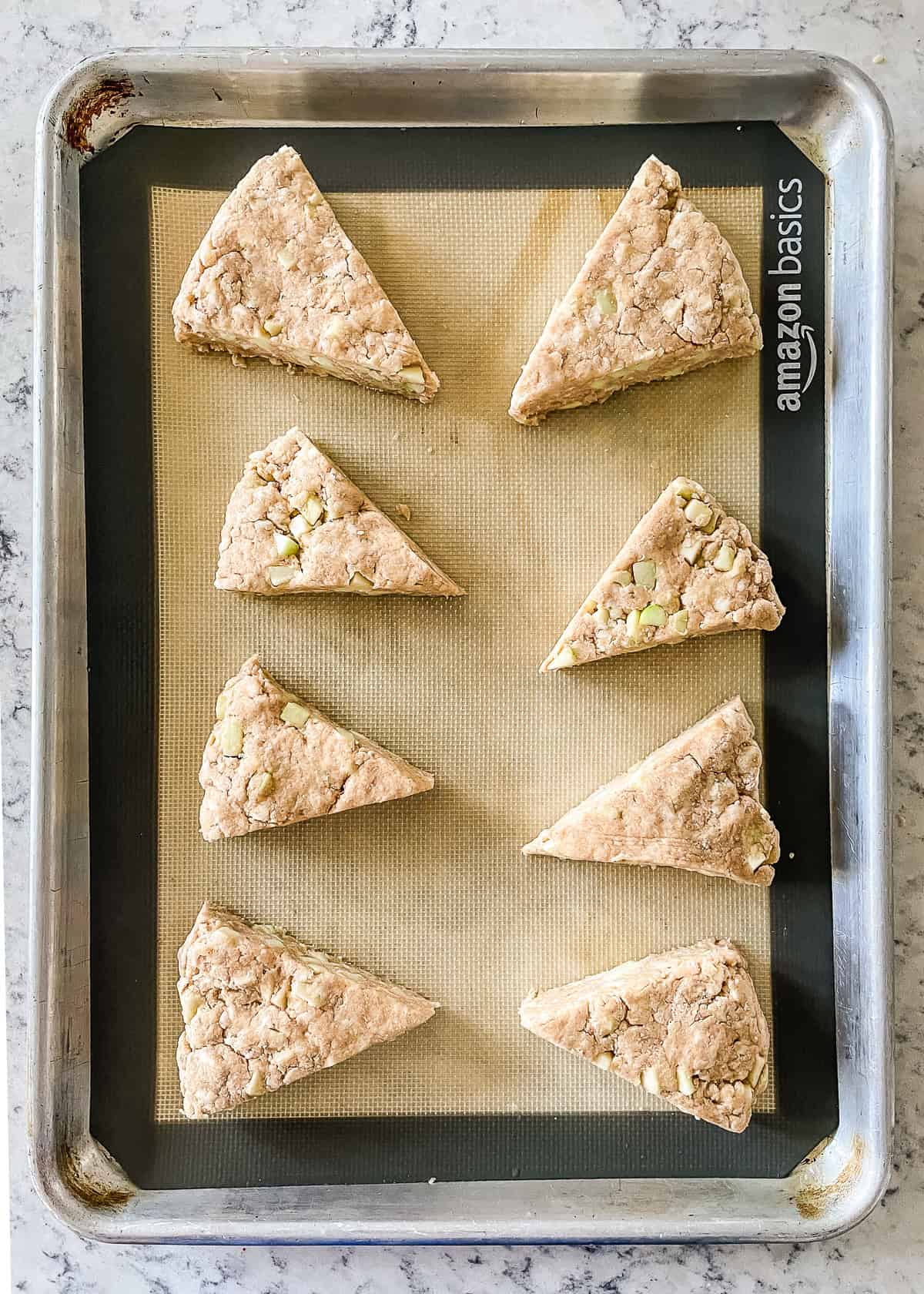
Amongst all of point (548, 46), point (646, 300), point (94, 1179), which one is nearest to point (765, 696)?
point (646, 300)

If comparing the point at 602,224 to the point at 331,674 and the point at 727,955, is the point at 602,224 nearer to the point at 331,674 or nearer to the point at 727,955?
the point at 331,674

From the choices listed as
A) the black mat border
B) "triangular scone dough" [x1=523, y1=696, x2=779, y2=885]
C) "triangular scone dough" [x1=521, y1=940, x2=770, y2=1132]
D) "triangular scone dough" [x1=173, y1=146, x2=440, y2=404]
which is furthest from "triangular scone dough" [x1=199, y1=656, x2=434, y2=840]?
"triangular scone dough" [x1=173, y1=146, x2=440, y2=404]

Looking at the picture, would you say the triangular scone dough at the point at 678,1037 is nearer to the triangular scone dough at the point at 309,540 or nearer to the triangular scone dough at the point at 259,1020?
the triangular scone dough at the point at 259,1020

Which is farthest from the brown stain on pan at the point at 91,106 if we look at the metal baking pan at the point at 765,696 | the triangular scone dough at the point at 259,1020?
the triangular scone dough at the point at 259,1020

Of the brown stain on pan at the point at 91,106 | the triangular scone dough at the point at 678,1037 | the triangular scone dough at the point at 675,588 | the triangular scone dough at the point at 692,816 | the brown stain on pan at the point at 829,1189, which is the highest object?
the brown stain on pan at the point at 91,106

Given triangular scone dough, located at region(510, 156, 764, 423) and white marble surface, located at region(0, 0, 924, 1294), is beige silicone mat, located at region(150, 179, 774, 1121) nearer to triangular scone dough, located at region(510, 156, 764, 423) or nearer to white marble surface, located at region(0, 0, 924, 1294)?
triangular scone dough, located at region(510, 156, 764, 423)

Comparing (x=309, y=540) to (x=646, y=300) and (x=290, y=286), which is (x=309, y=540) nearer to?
(x=290, y=286)
